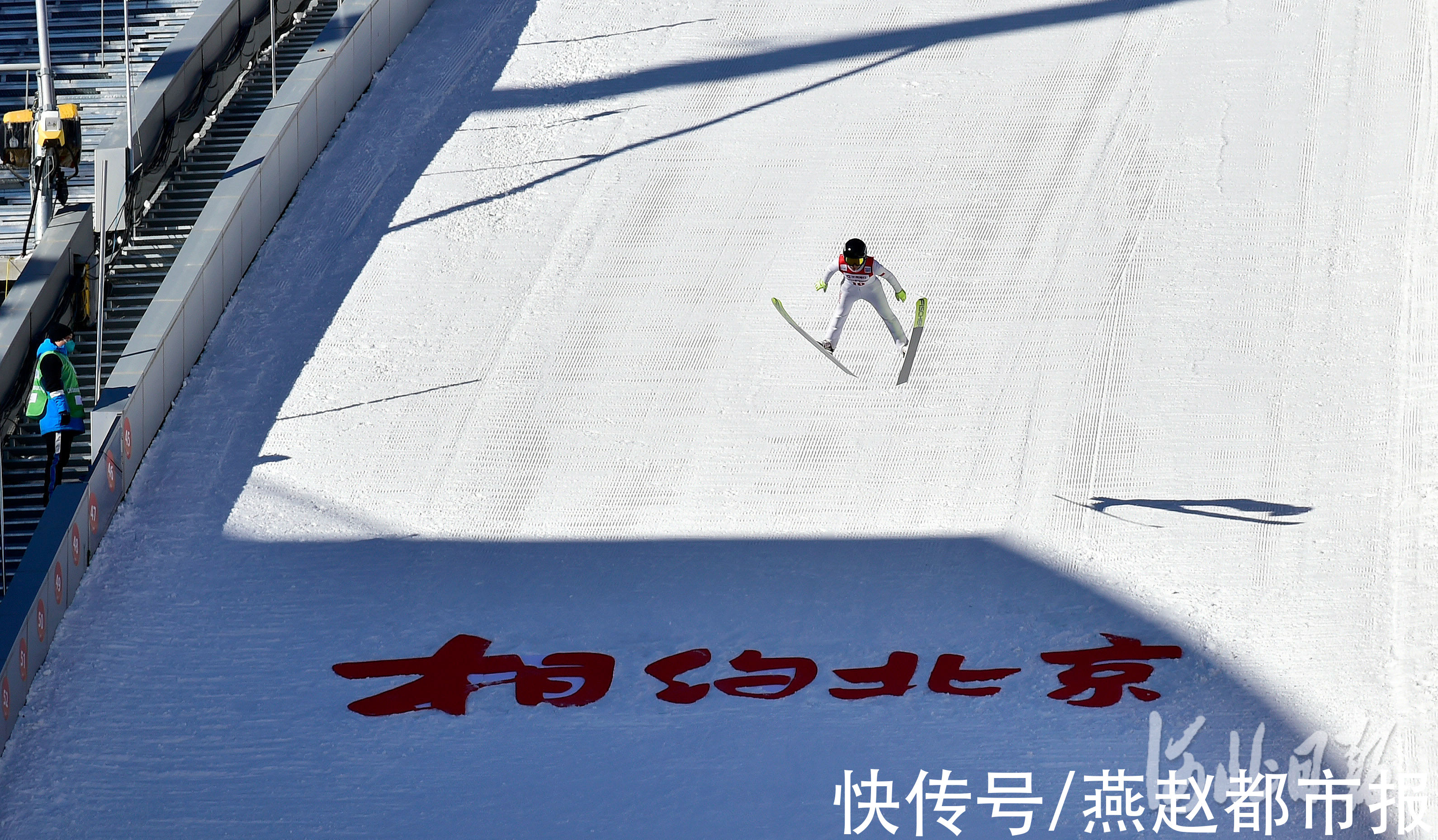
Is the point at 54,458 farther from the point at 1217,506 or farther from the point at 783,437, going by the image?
the point at 1217,506

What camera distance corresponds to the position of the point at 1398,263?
49.6ft

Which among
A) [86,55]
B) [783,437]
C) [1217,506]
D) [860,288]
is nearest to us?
[1217,506]

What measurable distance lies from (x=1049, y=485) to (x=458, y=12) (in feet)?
36.0

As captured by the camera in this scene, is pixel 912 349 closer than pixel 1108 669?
No

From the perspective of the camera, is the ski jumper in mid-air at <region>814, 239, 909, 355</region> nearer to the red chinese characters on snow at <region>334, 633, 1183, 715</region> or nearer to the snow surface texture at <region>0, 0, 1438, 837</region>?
the snow surface texture at <region>0, 0, 1438, 837</region>

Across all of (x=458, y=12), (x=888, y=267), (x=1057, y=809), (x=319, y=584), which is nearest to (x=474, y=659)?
(x=319, y=584)

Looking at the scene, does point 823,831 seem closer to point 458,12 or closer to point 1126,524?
point 1126,524

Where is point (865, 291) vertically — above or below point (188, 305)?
above

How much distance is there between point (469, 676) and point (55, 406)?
155 inches

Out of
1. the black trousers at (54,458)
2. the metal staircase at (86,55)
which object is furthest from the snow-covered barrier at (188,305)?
the metal staircase at (86,55)

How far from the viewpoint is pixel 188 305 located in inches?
558

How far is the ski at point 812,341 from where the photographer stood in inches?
535

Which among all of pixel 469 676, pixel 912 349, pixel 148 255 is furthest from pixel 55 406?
pixel 912 349

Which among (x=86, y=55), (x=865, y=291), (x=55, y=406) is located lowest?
(x=55, y=406)
